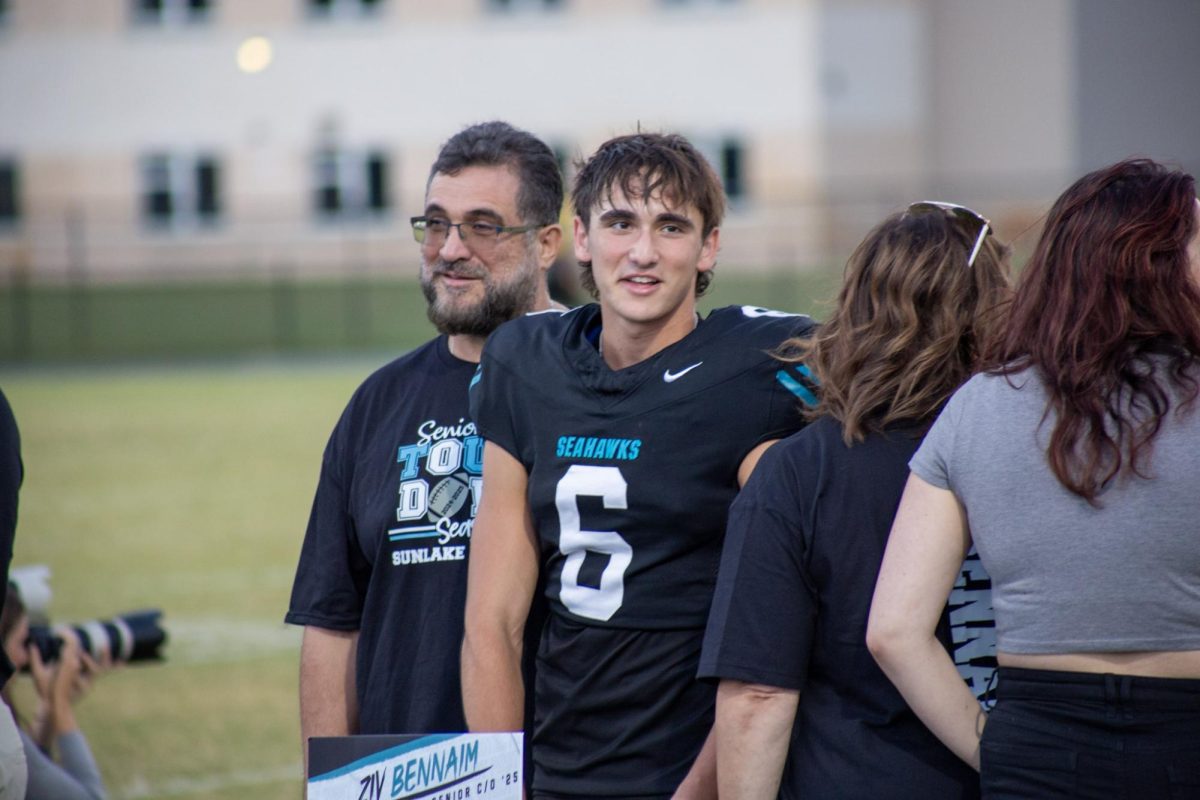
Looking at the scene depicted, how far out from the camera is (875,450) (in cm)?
262

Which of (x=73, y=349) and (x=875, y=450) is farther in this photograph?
(x=73, y=349)

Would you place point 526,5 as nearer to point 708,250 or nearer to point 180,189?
point 180,189

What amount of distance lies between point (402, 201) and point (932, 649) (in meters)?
33.4

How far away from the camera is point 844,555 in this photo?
2588 mm

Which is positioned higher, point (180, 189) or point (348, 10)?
point (348, 10)

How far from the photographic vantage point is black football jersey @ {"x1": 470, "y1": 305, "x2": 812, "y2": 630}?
9.22 ft

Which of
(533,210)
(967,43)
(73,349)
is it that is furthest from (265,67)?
(533,210)

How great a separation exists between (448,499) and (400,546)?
146 millimetres

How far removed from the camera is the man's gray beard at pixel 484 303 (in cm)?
345

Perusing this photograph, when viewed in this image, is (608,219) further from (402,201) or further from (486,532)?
(402,201)

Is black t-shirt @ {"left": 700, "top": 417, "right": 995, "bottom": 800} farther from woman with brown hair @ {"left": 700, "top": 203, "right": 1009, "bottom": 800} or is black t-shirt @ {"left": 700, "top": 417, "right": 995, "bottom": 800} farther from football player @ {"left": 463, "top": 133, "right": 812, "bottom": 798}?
football player @ {"left": 463, "top": 133, "right": 812, "bottom": 798}

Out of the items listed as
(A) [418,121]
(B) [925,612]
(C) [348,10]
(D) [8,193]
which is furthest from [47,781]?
(D) [8,193]

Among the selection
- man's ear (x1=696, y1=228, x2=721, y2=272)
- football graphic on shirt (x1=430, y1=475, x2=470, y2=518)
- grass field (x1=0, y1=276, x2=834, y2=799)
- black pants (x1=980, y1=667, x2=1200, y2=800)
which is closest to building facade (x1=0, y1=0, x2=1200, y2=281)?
grass field (x1=0, y1=276, x2=834, y2=799)

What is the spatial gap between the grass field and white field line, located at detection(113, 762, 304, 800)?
0.04ft
